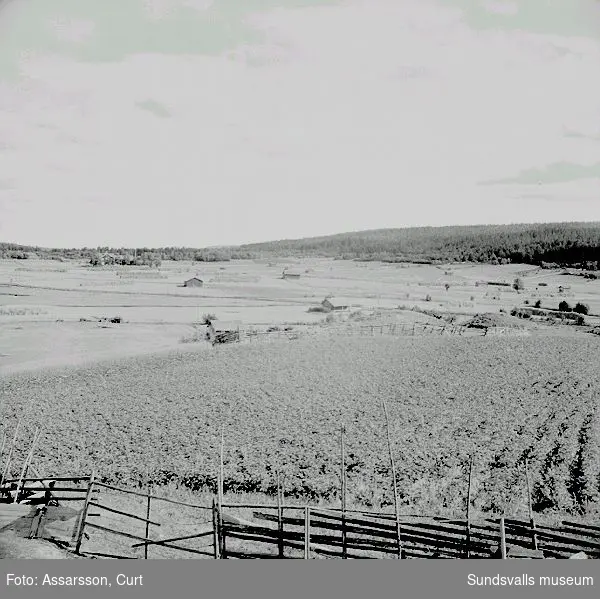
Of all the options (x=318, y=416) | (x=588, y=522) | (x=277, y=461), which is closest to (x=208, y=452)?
(x=277, y=461)

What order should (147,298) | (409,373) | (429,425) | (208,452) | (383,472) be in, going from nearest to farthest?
(383,472)
(208,452)
(429,425)
(409,373)
(147,298)

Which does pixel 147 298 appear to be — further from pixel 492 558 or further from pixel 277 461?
pixel 492 558

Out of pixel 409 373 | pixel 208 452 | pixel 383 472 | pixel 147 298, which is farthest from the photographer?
pixel 147 298

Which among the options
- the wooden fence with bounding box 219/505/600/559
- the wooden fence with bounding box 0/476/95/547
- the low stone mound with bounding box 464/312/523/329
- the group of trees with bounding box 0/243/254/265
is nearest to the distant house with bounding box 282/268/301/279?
the group of trees with bounding box 0/243/254/265

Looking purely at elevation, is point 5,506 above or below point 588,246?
below

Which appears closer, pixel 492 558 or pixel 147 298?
pixel 492 558

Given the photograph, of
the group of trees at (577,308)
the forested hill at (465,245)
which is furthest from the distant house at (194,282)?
the group of trees at (577,308)
